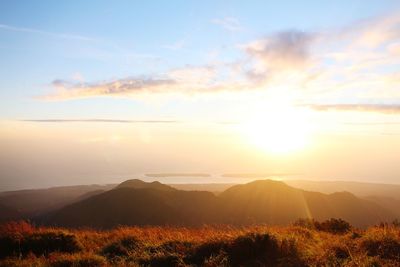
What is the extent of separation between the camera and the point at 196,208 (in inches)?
3684

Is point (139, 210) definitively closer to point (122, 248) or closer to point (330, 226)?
point (330, 226)

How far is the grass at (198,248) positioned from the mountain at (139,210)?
206ft

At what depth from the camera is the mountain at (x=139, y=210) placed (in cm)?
8131

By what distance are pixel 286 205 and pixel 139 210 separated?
39.0m

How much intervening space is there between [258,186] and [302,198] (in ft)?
40.5

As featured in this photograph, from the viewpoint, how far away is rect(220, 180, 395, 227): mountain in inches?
3748

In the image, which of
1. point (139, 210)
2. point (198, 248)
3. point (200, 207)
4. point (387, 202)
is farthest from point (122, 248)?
point (387, 202)


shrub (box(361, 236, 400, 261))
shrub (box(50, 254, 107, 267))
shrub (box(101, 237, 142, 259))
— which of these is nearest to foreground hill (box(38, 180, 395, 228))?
shrub (box(101, 237, 142, 259))

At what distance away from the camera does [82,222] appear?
82750 mm

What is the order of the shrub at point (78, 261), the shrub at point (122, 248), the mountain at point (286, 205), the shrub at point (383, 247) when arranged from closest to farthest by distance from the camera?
the shrub at point (383, 247), the shrub at point (78, 261), the shrub at point (122, 248), the mountain at point (286, 205)

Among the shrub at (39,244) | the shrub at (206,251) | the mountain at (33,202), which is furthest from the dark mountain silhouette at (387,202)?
the shrub at (39,244)

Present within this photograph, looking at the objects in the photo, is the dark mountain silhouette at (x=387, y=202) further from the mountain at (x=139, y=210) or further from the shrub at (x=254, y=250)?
the shrub at (x=254, y=250)

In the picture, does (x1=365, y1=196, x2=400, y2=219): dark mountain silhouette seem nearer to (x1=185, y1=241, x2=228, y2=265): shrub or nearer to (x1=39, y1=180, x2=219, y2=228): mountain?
(x1=39, y1=180, x2=219, y2=228): mountain

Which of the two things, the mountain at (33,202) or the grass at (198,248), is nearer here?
the grass at (198,248)
